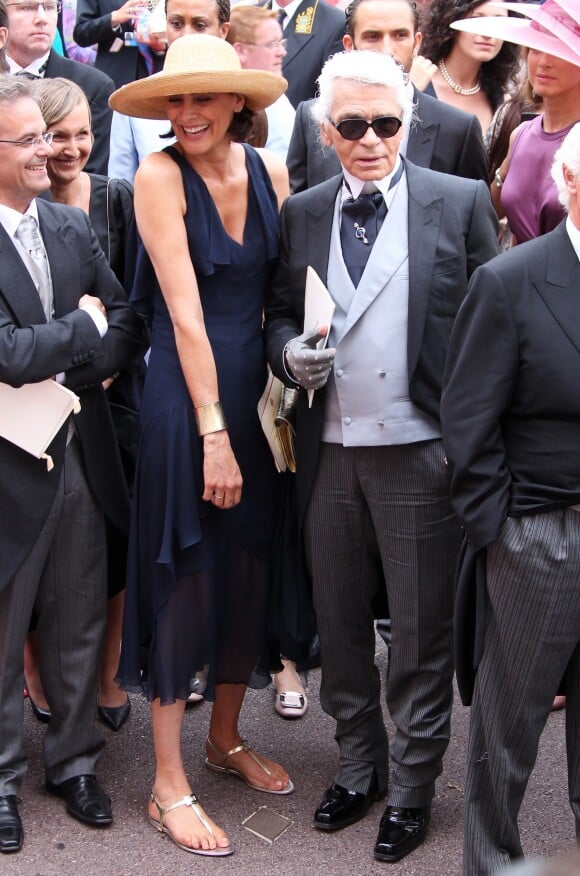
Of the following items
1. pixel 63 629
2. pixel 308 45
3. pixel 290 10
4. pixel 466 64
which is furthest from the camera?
pixel 290 10

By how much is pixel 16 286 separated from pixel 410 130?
1406mm

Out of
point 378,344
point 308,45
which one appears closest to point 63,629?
point 378,344

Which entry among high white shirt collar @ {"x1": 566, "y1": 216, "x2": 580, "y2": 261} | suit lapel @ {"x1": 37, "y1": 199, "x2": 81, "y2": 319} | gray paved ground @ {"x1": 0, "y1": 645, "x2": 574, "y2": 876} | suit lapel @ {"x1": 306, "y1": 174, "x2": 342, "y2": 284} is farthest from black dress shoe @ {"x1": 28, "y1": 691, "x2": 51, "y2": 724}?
high white shirt collar @ {"x1": 566, "y1": 216, "x2": 580, "y2": 261}

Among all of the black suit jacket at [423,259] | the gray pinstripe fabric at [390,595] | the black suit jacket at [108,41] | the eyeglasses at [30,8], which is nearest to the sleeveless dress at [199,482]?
the black suit jacket at [423,259]

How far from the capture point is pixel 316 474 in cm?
320

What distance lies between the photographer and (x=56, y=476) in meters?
3.21

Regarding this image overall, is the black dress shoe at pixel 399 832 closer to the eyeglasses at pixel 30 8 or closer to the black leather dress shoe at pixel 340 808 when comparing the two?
the black leather dress shoe at pixel 340 808

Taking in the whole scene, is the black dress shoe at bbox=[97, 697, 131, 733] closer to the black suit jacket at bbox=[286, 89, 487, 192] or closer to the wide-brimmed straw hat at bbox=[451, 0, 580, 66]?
the black suit jacket at bbox=[286, 89, 487, 192]

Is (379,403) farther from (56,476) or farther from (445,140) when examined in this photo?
(445,140)

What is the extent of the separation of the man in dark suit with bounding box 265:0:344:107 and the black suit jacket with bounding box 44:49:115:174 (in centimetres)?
81

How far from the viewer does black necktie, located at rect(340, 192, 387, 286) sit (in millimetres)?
3057

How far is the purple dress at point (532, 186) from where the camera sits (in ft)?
11.5

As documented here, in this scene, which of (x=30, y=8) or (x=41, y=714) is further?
(x=30, y=8)

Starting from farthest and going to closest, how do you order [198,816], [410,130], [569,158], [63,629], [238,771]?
[410,130] < [238,771] < [63,629] < [198,816] < [569,158]
